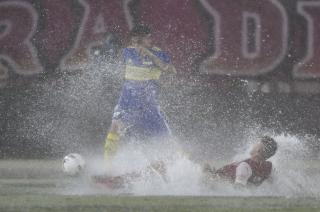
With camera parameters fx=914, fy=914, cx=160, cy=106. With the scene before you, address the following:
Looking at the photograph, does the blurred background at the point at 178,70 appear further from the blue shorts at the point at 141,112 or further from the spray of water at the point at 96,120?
the blue shorts at the point at 141,112

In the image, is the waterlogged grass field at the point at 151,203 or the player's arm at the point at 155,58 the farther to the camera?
the player's arm at the point at 155,58

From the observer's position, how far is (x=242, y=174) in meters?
8.92

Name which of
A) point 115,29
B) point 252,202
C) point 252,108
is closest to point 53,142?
point 115,29

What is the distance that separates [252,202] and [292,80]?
515 centimetres

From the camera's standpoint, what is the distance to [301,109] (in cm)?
1273

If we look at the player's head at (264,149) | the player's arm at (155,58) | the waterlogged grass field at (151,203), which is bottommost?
the waterlogged grass field at (151,203)

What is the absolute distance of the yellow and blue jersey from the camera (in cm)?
1055

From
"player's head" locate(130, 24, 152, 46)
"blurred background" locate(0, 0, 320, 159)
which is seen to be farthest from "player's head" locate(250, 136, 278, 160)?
"blurred background" locate(0, 0, 320, 159)

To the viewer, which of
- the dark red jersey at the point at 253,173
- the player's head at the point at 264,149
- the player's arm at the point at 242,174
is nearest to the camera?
the player's arm at the point at 242,174

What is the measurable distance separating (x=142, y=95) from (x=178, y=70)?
175 centimetres

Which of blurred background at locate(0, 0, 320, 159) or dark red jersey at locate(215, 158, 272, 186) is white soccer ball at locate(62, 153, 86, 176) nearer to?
dark red jersey at locate(215, 158, 272, 186)

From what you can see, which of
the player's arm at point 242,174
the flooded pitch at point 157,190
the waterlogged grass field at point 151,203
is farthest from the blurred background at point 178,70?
the waterlogged grass field at point 151,203

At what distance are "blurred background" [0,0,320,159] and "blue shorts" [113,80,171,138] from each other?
4.49 feet

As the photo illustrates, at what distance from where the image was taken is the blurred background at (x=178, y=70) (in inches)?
478
